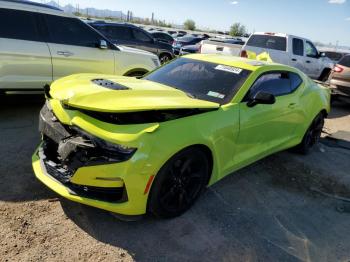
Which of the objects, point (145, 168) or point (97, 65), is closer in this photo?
point (145, 168)

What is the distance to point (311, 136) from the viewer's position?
620 centimetres

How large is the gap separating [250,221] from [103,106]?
190cm

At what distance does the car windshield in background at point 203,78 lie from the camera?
416 cm

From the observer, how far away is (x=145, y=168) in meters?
3.03

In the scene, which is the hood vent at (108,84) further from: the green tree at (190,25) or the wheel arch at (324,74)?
the green tree at (190,25)

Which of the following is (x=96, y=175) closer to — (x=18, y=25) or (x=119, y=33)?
(x=18, y=25)

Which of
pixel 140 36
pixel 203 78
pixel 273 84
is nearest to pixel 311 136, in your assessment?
pixel 273 84

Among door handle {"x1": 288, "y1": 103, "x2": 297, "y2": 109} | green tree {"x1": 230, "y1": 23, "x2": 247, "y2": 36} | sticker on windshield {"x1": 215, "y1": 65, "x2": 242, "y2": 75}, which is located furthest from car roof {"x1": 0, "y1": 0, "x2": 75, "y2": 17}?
green tree {"x1": 230, "y1": 23, "x2": 247, "y2": 36}

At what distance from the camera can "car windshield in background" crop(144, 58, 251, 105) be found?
4160 millimetres

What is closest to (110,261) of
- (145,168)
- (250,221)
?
(145,168)

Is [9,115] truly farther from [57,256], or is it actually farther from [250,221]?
[250,221]

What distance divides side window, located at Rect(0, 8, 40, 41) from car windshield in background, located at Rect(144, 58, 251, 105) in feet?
7.91

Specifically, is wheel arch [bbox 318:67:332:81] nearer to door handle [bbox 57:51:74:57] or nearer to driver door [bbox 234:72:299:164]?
driver door [bbox 234:72:299:164]

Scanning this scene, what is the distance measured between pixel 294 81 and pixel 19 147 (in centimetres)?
396
